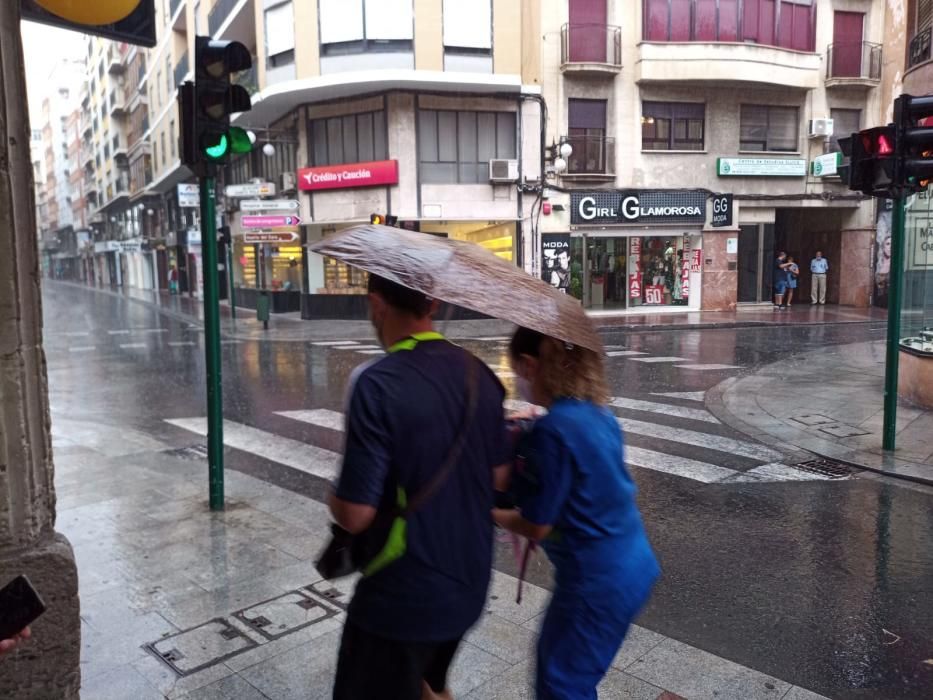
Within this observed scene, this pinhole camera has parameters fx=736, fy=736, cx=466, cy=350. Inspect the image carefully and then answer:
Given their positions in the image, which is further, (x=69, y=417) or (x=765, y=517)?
(x=69, y=417)

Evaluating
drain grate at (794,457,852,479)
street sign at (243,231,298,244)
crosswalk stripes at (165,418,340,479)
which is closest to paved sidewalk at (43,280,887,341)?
street sign at (243,231,298,244)

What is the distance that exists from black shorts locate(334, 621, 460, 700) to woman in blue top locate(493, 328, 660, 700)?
40cm

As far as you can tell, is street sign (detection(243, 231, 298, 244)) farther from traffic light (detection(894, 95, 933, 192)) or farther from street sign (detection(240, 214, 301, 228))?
traffic light (detection(894, 95, 933, 192))

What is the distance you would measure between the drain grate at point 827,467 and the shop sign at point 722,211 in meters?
18.0

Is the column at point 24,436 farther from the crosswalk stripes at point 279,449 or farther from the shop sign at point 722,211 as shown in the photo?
the shop sign at point 722,211

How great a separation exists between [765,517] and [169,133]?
38.6 metres

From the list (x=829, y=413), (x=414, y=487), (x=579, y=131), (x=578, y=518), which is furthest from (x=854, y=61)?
(x=414, y=487)

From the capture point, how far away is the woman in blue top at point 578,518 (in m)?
2.02

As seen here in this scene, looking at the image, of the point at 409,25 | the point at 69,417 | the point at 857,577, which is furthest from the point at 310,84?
the point at 857,577

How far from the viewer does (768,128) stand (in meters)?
23.9

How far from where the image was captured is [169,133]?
37.6m

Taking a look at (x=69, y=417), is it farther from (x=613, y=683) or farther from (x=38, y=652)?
(x=613, y=683)

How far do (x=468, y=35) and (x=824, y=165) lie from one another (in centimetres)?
1203

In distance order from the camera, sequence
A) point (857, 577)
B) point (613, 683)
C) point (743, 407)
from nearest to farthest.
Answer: point (613, 683) → point (857, 577) → point (743, 407)
